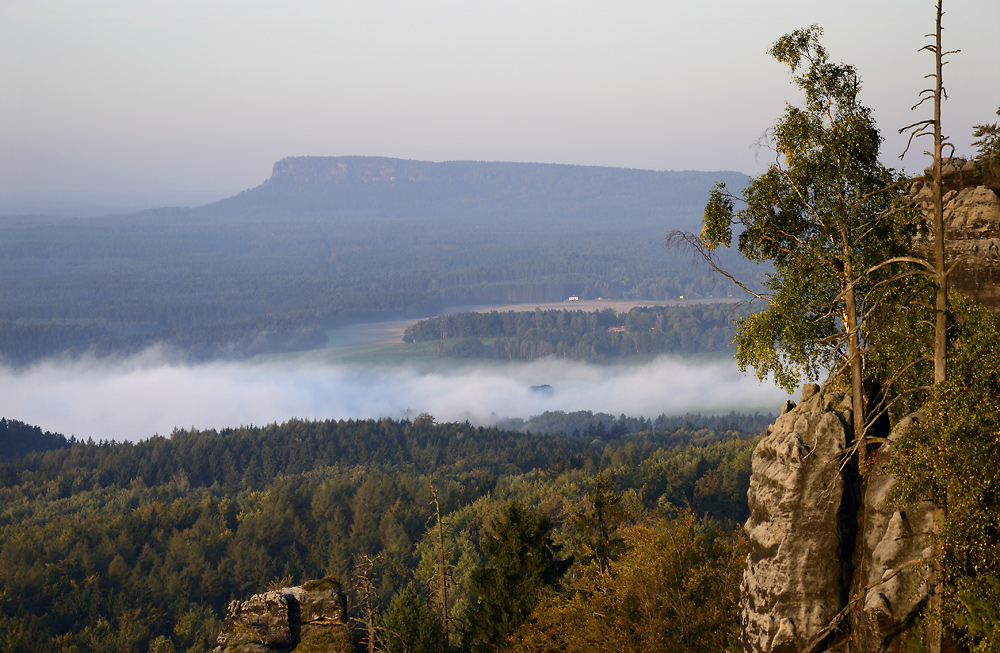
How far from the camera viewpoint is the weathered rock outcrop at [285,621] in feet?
117

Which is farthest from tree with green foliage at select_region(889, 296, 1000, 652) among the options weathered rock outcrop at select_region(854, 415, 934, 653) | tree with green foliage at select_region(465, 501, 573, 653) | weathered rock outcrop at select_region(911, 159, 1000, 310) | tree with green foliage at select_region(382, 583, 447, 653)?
tree with green foliage at select_region(382, 583, 447, 653)

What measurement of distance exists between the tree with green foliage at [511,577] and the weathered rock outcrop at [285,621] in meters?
8.87

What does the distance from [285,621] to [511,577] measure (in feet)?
40.7

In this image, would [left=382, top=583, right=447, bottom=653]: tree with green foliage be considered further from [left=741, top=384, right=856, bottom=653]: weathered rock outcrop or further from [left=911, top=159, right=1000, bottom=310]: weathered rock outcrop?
[left=911, top=159, right=1000, bottom=310]: weathered rock outcrop

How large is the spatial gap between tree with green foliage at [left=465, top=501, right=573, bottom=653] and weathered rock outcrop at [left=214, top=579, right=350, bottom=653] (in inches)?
349

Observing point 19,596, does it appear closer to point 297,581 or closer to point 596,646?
point 297,581

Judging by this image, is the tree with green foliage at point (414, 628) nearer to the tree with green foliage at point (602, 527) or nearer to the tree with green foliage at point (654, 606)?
the tree with green foliage at point (654, 606)

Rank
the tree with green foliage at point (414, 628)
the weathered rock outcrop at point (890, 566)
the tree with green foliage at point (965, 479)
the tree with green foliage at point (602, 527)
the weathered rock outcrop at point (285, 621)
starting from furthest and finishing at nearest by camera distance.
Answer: the tree with green foliage at point (602, 527), the tree with green foliage at point (414, 628), the weathered rock outcrop at point (285, 621), the weathered rock outcrop at point (890, 566), the tree with green foliage at point (965, 479)

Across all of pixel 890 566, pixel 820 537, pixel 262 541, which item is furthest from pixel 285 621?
pixel 262 541

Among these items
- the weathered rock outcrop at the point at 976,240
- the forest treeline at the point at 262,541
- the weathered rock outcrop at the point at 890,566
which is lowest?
the forest treeline at the point at 262,541

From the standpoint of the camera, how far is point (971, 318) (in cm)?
2492

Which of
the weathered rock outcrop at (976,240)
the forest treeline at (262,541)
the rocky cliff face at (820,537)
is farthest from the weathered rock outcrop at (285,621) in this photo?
the forest treeline at (262,541)

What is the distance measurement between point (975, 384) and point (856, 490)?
6.13 m

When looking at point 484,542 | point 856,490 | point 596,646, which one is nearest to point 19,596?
point 484,542
